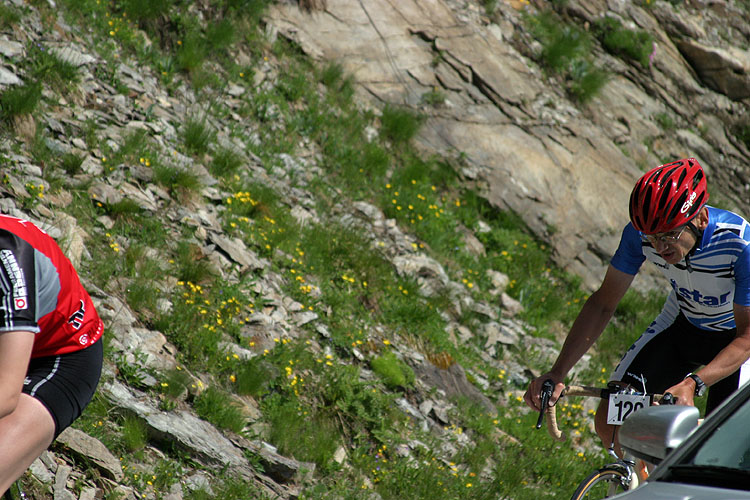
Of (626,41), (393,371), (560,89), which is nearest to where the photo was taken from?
(393,371)

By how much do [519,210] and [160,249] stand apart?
5546mm

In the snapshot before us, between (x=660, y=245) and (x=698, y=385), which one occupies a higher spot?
(x=660, y=245)

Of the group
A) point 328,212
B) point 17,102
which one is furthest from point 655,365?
point 17,102

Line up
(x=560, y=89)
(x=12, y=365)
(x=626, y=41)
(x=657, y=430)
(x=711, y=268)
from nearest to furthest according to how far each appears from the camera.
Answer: (x=12, y=365) → (x=657, y=430) → (x=711, y=268) → (x=560, y=89) → (x=626, y=41)

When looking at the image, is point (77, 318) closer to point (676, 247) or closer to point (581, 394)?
point (581, 394)

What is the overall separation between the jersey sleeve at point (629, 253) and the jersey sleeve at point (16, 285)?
112 inches

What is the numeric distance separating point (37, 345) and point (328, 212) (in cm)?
577

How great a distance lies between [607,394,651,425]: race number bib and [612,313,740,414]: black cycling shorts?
0.40 metres

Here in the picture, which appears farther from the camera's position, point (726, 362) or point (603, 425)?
point (603, 425)

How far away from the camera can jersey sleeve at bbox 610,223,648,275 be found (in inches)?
148

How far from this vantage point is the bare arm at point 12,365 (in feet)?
7.48

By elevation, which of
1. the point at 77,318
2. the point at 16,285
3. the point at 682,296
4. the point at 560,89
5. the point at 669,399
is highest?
the point at 682,296

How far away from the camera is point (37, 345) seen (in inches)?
105

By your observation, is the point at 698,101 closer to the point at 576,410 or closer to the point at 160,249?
the point at 576,410
